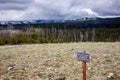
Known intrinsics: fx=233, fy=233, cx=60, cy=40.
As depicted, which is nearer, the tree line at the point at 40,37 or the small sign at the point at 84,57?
→ the small sign at the point at 84,57

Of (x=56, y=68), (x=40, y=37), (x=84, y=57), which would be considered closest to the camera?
(x=84, y=57)

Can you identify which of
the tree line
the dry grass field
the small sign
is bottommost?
the tree line

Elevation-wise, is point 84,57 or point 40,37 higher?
point 84,57

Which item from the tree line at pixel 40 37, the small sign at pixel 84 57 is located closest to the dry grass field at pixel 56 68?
the small sign at pixel 84 57

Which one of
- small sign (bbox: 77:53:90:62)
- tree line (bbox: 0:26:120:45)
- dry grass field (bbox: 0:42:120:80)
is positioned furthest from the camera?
tree line (bbox: 0:26:120:45)

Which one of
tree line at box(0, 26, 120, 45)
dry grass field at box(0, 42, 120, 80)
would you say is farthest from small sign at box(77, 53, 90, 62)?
tree line at box(0, 26, 120, 45)

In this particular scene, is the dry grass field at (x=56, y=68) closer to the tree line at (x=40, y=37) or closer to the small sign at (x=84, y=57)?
the small sign at (x=84, y=57)

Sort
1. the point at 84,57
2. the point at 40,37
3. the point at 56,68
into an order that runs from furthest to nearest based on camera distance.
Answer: the point at 40,37, the point at 56,68, the point at 84,57

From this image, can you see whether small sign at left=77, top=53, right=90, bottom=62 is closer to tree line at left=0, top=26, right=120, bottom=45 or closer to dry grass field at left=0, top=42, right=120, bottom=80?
dry grass field at left=0, top=42, right=120, bottom=80

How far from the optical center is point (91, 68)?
11.1m

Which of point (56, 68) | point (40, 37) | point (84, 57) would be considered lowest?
point (40, 37)

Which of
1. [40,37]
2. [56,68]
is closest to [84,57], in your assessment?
[56,68]

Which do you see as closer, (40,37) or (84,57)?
(84,57)

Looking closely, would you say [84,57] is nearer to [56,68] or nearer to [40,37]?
[56,68]
